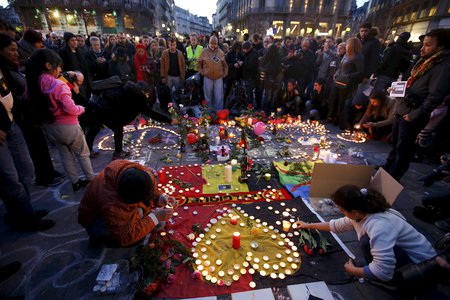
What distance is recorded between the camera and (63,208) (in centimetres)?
322

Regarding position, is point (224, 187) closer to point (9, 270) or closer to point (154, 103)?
point (9, 270)

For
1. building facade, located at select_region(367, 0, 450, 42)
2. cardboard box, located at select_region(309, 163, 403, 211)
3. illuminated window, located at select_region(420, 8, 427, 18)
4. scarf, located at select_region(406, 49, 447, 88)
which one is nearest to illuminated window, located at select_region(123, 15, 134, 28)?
building facade, located at select_region(367, 0, 450, 42)

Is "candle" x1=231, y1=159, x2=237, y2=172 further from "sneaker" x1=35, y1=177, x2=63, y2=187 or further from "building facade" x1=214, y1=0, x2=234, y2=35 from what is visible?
"building facade" x1=214, y1=0, x2=234, y2=35

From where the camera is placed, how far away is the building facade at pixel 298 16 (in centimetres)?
3750

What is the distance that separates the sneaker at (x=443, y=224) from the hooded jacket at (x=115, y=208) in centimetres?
356

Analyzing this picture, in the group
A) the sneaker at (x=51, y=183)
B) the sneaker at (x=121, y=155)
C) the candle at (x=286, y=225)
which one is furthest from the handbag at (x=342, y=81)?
the sneaker at (x=51, y=183)

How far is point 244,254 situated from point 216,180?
1522mm

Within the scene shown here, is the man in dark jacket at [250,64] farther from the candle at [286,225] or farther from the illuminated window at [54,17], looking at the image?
the illuminated window at [54,17]

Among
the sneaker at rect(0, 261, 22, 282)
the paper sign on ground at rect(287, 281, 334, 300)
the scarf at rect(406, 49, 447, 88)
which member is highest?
the scarf at rect(406, 49, 447, 88)

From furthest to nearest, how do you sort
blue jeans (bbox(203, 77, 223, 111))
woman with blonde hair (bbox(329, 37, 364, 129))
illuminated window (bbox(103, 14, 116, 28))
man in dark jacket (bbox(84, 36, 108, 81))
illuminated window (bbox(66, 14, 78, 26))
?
illuminated window (bbox(103, 14, 116, 28)) → illuminated window (bbox(66, 14, 78, 26)) → blue jeans (bbox(203, 77, 223, 111)) → man in dark jacket (bbox(84, 36, 108, 81)) → woman with blonde hair (bbox(329, 37, 364, 129))

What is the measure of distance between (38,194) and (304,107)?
7.22 metres

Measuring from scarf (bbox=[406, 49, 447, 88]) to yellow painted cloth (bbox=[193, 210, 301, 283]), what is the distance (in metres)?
2.93

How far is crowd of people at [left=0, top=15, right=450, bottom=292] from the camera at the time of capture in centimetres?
219

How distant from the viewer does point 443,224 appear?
297 centimetres
